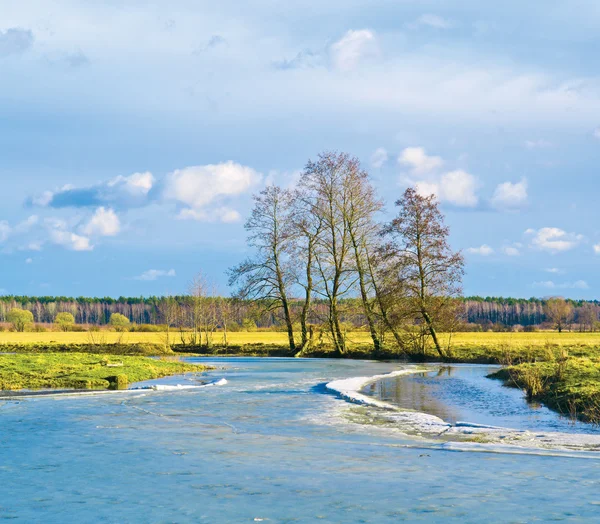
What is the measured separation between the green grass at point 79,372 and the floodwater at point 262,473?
597cm

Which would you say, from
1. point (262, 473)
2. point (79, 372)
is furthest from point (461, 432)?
point (79, 372)

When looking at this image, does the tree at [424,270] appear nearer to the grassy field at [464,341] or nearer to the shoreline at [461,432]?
the grassy field at [464,341]

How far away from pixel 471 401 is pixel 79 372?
1289cm

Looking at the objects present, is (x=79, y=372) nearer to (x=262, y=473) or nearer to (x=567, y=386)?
(x=567, y=386)

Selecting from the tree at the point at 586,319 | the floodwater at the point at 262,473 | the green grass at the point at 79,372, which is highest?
the green grass at the point at 79,372

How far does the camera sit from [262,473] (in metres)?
8.90

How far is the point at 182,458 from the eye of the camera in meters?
9.88

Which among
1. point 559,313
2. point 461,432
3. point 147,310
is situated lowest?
point 461,432

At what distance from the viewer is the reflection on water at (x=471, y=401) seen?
1356cm

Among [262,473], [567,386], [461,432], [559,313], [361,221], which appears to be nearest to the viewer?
[262,473]

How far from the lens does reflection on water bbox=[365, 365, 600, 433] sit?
1356cm

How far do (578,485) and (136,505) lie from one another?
16.4 feet

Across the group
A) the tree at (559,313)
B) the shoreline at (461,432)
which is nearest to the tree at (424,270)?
the shoreline at (461,432)

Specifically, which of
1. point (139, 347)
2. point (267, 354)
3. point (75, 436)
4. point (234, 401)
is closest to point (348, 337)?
point (267, 354)
